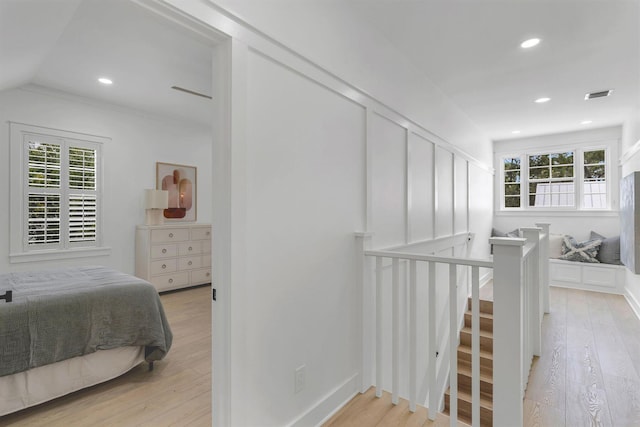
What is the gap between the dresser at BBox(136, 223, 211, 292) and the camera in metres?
4.48

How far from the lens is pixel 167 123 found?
5.01 meters

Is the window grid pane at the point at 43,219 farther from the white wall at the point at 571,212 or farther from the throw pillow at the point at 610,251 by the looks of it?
the throw pillow at the point at 610,251

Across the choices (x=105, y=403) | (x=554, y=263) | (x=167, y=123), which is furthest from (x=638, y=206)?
(x=167, y=123)

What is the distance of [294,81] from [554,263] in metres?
6.06

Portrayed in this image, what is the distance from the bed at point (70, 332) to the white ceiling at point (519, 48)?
9.10 ft

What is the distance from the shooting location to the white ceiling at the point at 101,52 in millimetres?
2018

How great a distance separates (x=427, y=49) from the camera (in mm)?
2895

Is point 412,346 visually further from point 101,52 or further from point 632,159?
point 632,159

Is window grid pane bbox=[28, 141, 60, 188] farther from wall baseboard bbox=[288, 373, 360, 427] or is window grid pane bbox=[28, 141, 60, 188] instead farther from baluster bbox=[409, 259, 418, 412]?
baluster bbox=[409, 259, 418, 412]

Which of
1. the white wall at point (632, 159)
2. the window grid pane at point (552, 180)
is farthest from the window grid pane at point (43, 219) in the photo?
the window grid pane at point (552, 180)

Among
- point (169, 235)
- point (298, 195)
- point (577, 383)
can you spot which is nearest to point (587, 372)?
point (577, 383)

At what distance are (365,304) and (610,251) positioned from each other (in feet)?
17.9

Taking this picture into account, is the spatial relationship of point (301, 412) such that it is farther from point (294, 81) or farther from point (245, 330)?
point (294, 81)

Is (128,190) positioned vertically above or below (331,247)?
above
